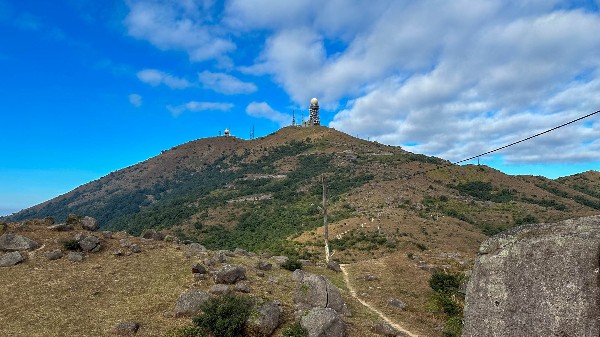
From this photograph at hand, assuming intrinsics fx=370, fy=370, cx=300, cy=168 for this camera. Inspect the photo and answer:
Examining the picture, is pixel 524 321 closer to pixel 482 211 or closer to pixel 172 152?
pixel 482 211

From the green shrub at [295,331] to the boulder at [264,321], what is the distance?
2.36ft

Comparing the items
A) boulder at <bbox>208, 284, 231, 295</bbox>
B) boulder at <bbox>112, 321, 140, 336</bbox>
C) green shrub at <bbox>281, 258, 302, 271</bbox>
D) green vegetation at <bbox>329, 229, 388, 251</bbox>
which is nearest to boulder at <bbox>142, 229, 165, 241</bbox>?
green shrub at <bbox>281, 258, 302, 271</bbox>

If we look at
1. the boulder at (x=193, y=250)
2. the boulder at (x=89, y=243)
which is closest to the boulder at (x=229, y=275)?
the boulder at (x=193, y=250)

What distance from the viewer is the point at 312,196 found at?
90688 millimetres

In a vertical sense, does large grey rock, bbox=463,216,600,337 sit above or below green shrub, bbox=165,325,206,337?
above

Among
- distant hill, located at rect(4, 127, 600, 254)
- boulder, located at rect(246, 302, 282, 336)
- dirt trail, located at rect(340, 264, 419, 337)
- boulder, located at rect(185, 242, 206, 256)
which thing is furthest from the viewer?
distant hill, located at rect(4, 127, 600, 254)

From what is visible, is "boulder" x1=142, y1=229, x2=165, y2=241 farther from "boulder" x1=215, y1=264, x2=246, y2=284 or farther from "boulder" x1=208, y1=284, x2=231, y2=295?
"boulder" x1=208, y1=284, x2=231, y2=295

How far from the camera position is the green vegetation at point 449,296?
19.4 m

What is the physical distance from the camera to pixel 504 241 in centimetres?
705

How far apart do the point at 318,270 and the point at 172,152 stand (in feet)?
589

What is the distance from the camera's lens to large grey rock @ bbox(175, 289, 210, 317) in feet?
59.1

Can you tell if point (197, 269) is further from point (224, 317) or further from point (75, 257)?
point (75, 257)

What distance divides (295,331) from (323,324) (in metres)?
1.25

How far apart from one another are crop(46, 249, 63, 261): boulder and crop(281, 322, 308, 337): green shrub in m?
16.0
